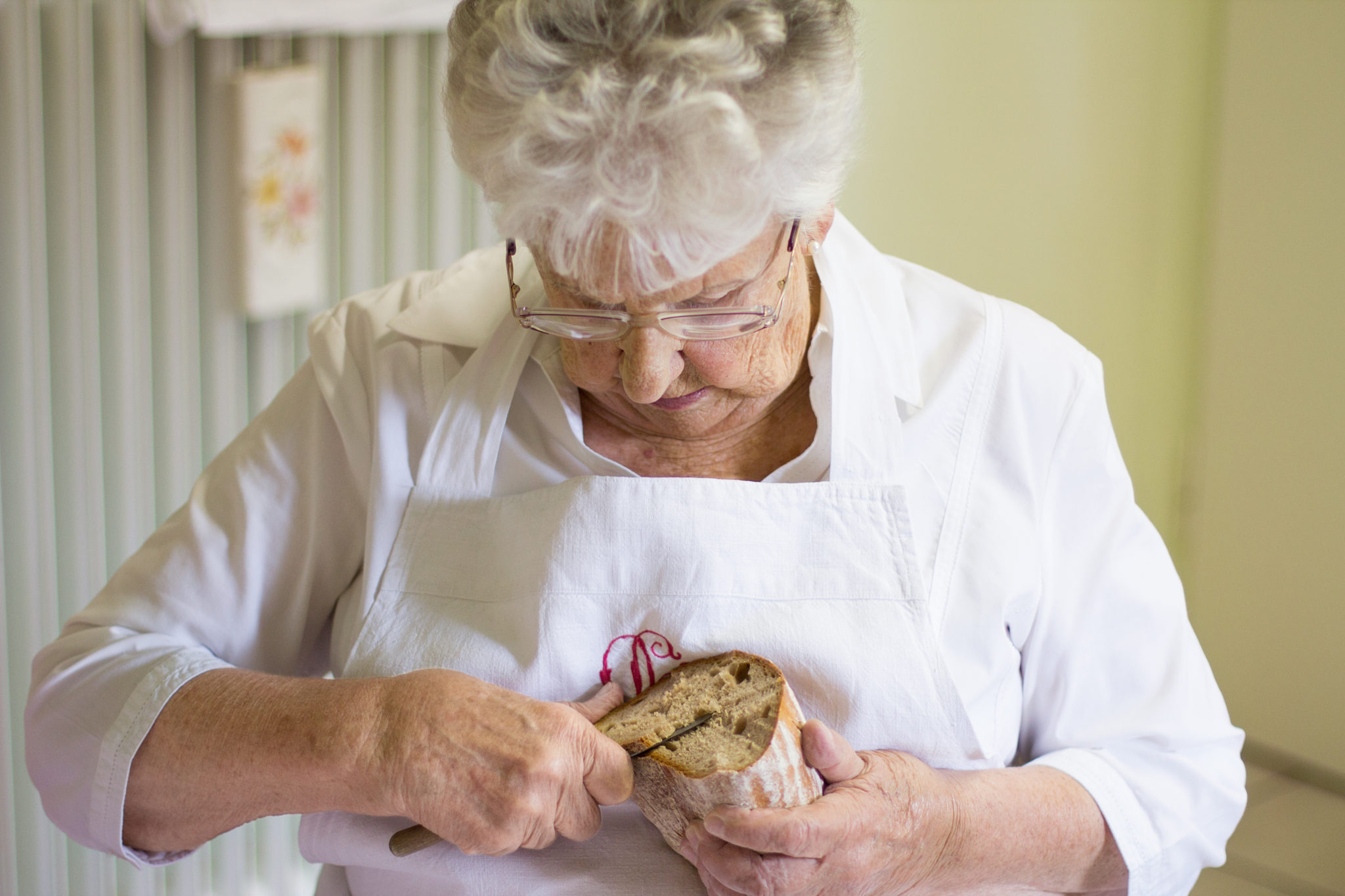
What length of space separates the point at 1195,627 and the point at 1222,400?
19.3 inches

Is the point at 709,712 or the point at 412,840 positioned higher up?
the point at 709,712

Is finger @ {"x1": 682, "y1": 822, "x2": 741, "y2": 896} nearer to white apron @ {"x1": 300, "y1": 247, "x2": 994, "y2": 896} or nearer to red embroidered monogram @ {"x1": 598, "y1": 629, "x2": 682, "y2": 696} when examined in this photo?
white apron @ {"x1": 300, "y1": 247, "x2": 994, "y2": 896}

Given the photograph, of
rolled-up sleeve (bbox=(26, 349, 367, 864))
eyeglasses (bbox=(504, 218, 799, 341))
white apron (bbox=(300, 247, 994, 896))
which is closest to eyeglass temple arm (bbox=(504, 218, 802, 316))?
eyeglasses (bbox=(504, 218, 799, 341))

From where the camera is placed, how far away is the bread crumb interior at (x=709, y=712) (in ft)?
3.45

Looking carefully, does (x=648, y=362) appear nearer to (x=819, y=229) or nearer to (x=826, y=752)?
(x=819, y=229)

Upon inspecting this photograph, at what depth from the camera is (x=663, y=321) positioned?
1.11 metres

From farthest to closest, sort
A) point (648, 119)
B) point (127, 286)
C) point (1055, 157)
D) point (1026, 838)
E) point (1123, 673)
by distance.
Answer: point (1055, 157) < point (127, 286) < point (1123, 673) < point (1026, 838) < point (648, 119)

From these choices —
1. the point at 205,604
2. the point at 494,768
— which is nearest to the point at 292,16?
the point at 205,604

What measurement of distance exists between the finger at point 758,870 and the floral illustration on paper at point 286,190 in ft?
5.01

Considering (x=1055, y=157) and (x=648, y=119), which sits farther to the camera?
(x=1055, y=157)

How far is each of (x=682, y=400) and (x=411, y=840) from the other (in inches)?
22.9

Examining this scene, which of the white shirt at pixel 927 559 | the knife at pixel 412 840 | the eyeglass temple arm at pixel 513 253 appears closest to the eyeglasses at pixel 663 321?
the eyeglass temple arm at pixel 513 253

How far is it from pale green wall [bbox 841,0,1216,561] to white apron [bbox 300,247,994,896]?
39.5 inches

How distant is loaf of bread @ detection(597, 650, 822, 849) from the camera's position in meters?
1.02
